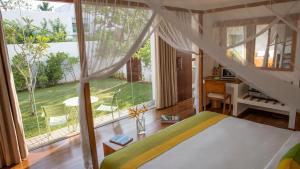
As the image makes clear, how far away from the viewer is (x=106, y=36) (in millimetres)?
2145

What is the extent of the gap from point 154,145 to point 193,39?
3.70ft

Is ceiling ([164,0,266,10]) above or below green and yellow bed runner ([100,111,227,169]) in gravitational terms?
above

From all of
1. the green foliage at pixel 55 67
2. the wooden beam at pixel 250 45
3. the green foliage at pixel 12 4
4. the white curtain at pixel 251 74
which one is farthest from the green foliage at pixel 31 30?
the wooden beam at pixel 250 45

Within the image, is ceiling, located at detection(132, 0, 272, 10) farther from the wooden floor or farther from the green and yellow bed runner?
the wooden floor

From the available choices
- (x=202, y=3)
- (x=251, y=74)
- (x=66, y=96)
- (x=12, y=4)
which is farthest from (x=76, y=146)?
(x=202, y=3)

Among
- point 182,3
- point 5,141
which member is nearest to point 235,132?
point 182,3

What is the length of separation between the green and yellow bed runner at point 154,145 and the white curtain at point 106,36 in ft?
2.39

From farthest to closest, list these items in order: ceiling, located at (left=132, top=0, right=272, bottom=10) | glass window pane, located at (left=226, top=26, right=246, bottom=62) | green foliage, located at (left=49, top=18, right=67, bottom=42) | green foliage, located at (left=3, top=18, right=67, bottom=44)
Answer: green foliage, located at (left=49, top=18, right=67, bottom=42), glass window pane, located at (left=226, top=26, right=246, bottom=62), green foliage, located at (left=3, top=18, right=67, bottom=44), ceiling, located at (left=132, top=0, right=272, bottom=10)

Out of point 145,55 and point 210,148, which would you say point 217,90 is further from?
point 210,148

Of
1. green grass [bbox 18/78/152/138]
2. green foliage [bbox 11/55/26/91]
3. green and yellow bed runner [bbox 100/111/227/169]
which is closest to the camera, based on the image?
green and yellow bed runner [bbox 100/111/227/169]

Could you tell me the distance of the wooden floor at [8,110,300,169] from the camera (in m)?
2.76

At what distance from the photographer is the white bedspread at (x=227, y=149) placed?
5.70ft

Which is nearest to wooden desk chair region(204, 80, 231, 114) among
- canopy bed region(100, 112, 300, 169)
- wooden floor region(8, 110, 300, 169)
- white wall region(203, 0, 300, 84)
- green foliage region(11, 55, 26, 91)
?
wooden floor region(8, 110, 300, 169)

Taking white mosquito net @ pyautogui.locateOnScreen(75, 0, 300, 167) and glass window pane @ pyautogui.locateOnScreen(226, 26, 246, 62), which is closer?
white mosquito net @ pyautogui.locateOnScreen(75, 0, 300, 167)
